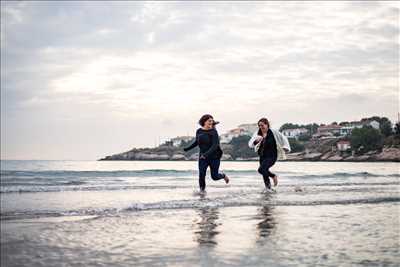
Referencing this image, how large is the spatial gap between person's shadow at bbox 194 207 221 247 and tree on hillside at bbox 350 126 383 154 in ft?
413

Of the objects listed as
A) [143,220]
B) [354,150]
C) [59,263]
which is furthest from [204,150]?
[354,150]

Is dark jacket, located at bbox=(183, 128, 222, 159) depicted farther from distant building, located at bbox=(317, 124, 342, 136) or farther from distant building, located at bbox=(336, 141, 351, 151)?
distant building, located at bbox=(317, 124, 342, 136)

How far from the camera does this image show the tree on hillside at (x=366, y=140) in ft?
417

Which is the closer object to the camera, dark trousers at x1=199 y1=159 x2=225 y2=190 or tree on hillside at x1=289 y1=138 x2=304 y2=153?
dark trousers at x1=199 y1=159 x2=225 y2=190

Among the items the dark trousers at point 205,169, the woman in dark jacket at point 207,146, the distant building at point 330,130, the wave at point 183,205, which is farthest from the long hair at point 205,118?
the distant building at point 330,130

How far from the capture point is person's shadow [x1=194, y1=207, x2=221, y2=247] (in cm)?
537

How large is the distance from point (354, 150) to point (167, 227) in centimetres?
13111

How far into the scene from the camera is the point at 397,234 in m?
6.07

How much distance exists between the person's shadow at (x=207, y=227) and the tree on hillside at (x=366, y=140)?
12600cm

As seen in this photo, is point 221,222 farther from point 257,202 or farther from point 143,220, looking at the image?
point 257,202

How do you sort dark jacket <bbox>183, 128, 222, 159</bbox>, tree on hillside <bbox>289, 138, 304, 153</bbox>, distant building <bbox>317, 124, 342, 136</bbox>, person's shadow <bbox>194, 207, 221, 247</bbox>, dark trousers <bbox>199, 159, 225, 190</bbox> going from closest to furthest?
person's shadow <bbox>194, 207, 221, 247</bbox>
dark trousers <bbox>199, 159, 225, 190</bbox>
dark jacket <bbox>183, 128, 222, 159</bbox>
tree on hillside <bbox>289, 138, 304, 153</bbox>
distant building <bbox>317, 124, 342, 136</bbox>

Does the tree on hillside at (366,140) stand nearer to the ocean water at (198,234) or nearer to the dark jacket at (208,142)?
the dark jacket at (208,142)

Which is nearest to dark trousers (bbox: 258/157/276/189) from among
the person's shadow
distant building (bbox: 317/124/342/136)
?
the person's shadow

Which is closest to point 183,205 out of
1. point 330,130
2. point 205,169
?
point 205,169
